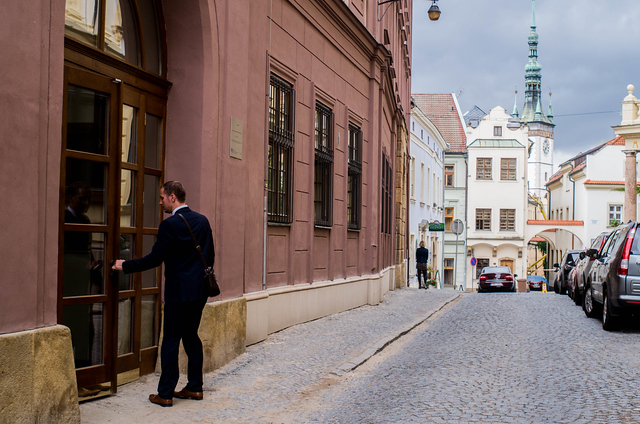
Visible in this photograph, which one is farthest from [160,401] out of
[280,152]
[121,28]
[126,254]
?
[280,152]

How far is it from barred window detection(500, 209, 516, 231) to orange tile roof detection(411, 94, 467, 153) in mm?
6304

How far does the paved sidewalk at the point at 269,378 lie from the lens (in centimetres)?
655

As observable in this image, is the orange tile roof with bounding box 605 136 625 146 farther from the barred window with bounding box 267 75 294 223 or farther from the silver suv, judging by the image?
the barred window with bounding box 267 75 294 223

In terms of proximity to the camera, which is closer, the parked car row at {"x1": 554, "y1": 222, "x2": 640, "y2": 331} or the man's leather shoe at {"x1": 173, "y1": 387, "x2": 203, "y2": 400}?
the man's leather shoe at {"x1": 173, "y1": 387, "x2": 203, "y2": 400}

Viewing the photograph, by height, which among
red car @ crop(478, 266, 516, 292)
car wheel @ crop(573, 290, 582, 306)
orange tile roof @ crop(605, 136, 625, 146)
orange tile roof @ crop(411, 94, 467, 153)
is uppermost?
orange tile roof @ crop(411, 94, 467, 153)

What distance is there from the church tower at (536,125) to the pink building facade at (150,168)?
14271cm

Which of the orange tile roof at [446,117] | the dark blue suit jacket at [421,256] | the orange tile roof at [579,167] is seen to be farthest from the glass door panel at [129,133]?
the orange tile roof at [579,167]

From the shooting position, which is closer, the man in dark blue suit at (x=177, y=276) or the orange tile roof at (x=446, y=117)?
the man in dark blue suit at (x=177, y=276)

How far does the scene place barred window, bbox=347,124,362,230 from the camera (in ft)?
55.2

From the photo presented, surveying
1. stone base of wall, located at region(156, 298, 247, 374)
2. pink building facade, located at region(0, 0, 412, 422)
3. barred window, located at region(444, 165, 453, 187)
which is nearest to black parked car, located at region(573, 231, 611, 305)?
pink building facade, located at region(0, 0, 412, 422)

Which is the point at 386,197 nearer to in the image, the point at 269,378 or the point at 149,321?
the point at 269,378

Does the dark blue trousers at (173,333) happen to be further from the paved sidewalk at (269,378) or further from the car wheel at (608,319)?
the car wheel at (608,319)

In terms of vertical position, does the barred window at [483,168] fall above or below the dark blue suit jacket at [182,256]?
above

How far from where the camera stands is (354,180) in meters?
17.2
